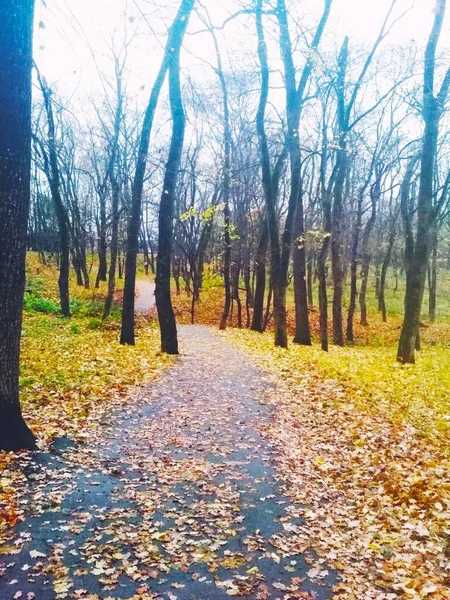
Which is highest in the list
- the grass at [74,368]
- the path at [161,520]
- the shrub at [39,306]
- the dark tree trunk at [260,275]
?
the dark tree trunk at [260,275]

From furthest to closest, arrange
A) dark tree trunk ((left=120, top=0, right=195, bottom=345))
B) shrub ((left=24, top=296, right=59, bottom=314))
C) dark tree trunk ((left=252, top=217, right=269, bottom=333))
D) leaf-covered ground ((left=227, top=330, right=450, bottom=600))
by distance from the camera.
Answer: dark tree trunk ((left=252, top=217, right=269, bottom=333))
shrub ((left=24, top=296, right=59, bottom=314))
dark tree trunk ((left=120, top=0, right=195, bottom=345))
leaf-covered ground ((left=227, top=330, right=450, bottom=600))

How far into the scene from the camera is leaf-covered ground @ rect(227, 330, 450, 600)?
4.31 m

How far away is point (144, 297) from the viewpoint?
40.3 meters

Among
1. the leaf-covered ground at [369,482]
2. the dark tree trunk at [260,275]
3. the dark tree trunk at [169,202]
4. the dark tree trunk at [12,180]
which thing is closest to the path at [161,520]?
the leaf-covered ground at [369,482]

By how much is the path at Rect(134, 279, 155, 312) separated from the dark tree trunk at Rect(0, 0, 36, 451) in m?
25.3

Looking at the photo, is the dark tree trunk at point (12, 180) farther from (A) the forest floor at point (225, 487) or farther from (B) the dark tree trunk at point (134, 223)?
(B) the dark tree trunk at point (134, 223)

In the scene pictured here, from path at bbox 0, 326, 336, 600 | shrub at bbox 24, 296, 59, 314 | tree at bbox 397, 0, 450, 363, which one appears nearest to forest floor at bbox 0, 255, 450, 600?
path at bbox 0, 326, 336, 600

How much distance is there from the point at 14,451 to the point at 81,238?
32.7m

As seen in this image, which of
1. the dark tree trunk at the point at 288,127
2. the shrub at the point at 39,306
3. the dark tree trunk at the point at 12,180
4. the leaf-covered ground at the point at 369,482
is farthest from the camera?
the shrub at the point at 39,306

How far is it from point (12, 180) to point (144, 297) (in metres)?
35.0

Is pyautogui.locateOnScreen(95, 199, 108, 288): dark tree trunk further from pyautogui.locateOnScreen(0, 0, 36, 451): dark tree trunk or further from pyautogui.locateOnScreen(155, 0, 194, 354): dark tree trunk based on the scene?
pyautogui.locateOnScreen(0, 0, 36, 451): dark tree trunk

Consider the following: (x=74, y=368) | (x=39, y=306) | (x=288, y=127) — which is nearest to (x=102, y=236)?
(x=39, y=306)

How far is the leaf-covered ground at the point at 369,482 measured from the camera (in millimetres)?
4312

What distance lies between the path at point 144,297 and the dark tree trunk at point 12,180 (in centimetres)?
2526
